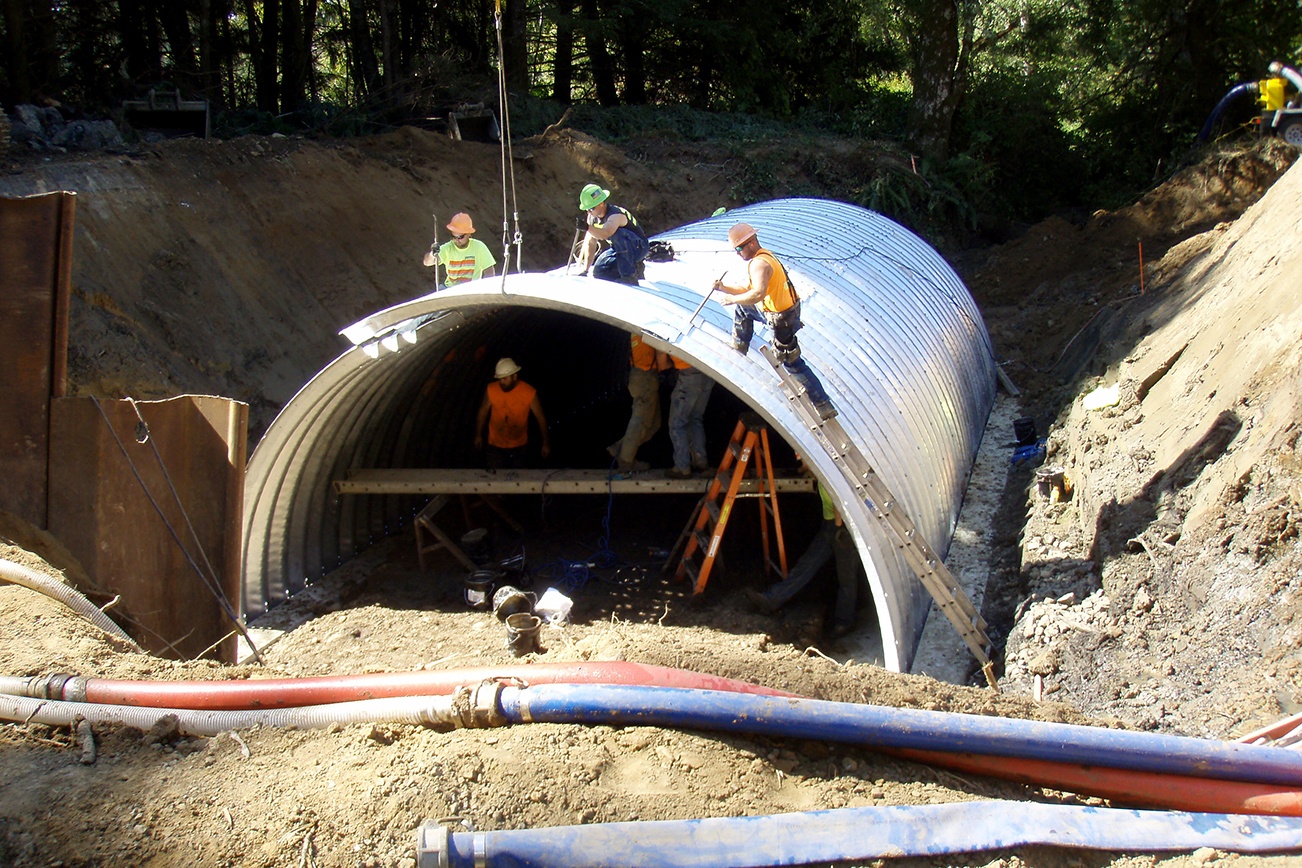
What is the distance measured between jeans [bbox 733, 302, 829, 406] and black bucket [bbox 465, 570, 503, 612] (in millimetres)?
3442

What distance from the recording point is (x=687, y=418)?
9.33m

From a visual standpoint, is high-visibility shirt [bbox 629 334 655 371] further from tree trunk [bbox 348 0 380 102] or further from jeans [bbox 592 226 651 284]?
tree trunk [bbox 348 0 380 102]

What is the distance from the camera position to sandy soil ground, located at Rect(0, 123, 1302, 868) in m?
3.86

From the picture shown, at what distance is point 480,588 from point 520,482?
1041 millimetres

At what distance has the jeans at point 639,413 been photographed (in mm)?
9461

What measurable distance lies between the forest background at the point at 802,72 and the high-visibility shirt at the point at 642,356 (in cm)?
1059

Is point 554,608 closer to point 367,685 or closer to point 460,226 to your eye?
point 367,685

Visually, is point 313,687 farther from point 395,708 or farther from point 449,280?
point 449,280

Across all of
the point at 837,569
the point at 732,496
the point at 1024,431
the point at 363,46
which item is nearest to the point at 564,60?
the point at 363,46

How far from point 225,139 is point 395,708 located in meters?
13.8

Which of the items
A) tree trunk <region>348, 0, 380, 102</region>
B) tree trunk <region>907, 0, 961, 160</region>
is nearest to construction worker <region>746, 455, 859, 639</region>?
tree trunk <region>348, 0, 380, 102</region>

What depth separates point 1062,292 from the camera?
17.7 metres

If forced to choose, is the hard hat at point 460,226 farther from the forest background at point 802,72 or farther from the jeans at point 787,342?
the forest background at point 802,72

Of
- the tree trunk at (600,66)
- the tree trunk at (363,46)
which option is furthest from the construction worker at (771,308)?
the tree trunk at (600,66)
